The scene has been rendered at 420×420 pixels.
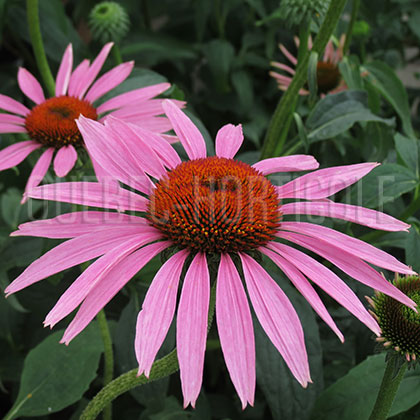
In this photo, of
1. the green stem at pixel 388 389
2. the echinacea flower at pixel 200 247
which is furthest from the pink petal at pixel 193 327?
the green stem at pixel 388 389

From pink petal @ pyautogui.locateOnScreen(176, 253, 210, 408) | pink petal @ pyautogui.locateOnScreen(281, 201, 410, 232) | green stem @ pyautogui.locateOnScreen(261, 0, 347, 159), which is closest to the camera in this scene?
pink petal @ pyautogui.locateOnScreen(176, 253, 210, 408)

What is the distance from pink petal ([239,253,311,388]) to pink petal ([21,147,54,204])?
0.33 metres

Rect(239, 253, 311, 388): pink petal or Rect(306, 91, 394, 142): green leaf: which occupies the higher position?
Rect(306, 91, 394, 142): green leaf

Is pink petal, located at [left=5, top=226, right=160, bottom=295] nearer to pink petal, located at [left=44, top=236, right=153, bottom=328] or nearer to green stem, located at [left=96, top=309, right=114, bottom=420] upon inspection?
pink petal, located at [left=44, top=236, right=153, bottom=328]

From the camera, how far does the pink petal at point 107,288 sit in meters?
0.48

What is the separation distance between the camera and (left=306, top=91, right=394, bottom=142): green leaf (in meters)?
0.87

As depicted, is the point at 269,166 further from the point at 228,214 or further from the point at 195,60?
the point at 195,60

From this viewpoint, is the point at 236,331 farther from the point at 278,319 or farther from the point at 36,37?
the point at 36,37


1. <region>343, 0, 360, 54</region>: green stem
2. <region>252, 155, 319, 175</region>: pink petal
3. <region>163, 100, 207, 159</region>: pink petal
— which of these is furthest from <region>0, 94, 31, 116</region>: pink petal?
<region>343, 0, 360, 54</region>: green stem

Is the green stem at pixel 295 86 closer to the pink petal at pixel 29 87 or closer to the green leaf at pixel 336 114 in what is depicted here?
the green leaf at pixel 336 114

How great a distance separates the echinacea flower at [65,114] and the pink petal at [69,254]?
193 mm

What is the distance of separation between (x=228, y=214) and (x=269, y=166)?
116mm

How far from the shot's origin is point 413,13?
4.77 ft

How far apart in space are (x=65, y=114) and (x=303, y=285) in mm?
487
